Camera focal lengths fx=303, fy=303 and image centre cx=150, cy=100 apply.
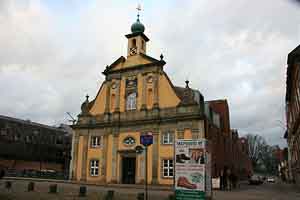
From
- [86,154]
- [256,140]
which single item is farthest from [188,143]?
[256,140]

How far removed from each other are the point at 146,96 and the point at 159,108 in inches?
90.8

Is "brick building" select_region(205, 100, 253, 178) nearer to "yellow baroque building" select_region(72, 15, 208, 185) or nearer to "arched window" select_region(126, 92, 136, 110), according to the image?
"yellow baroque building" select_region(72, 15, 208, 185)

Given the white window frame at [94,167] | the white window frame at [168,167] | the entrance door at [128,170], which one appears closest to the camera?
the white window frame at [168,167]

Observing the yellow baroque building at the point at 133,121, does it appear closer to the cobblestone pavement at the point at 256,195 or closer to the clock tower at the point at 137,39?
the clock tower at the point at 137,39

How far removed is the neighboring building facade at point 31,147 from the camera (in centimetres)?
4853

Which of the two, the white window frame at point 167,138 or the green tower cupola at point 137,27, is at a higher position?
the green tower cupola at point 137,27

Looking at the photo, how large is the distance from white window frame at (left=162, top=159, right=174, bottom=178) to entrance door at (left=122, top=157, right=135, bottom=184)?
3.85 metres

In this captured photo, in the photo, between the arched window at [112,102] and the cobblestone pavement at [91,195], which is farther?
the arched window at [112,102]

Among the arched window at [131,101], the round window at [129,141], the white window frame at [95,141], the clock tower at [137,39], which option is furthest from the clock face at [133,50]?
the white window frame at [95,141]

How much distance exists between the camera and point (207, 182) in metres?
12.0

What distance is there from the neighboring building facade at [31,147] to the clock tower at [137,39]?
24.8 metres

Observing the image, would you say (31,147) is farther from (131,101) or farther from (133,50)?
(133,50)

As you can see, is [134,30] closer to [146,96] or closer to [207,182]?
[146,96]

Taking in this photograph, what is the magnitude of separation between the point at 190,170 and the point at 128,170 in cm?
2082
